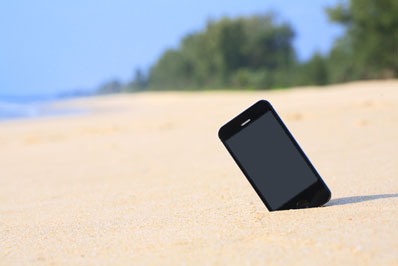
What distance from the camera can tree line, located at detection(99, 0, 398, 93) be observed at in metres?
23.0

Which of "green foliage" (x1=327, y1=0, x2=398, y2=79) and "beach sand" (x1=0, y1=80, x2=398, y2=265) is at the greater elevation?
"beach sand" (x1=0, y1=80, x2=398, y2=265)

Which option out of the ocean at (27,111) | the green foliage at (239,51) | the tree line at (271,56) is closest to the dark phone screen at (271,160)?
the ocean at (27,111)

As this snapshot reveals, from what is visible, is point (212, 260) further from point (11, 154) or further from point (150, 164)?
point (11, 154)

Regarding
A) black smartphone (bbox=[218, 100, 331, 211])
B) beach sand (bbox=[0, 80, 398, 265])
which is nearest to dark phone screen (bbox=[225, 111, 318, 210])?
black smartphone (bbox=[218, 100, 331, 211])

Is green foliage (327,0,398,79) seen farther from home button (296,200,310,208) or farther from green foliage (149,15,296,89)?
home button (296,200,310,208)

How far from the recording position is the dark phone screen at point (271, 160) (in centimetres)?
202

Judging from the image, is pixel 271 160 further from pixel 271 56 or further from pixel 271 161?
pixel 271 56

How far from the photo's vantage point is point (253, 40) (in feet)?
169

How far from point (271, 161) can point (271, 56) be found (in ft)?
167

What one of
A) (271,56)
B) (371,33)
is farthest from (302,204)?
(271,56)

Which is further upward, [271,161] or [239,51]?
[271,161]

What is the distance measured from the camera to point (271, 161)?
6.77 feet

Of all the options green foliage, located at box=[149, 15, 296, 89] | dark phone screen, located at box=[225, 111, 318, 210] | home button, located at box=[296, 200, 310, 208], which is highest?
dark phone screen, located at box=[225, 111, 318, 210]

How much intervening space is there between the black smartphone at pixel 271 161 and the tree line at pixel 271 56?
22.1 meters
